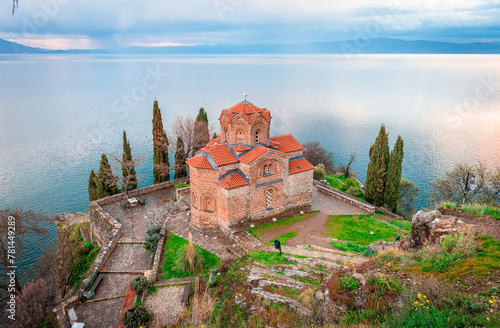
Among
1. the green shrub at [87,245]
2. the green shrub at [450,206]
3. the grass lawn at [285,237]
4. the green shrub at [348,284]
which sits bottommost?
the green shrub at [87,245]

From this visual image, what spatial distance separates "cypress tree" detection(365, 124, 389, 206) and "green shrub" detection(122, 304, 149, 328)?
24.5 meters

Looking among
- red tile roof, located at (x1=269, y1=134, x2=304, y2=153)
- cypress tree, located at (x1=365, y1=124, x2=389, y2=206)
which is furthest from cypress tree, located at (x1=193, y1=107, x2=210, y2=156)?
cypress tree, located at (x1=365, y1=124, x2=389, y2=206)

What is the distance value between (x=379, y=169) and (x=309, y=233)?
41.6 ft

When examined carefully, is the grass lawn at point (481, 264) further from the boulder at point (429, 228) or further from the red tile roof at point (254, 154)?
the red tile roof at point (254, 154)

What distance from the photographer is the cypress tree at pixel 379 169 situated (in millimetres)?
29333

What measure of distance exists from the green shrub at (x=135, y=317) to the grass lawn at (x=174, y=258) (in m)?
3.61

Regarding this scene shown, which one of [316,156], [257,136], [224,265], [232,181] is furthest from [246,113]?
[316,156]

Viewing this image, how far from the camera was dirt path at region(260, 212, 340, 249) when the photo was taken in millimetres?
20328

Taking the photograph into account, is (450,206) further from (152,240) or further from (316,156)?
(316,156)

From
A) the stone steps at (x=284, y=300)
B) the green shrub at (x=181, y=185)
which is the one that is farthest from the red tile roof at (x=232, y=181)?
the green shrub at (x=181, y=185)

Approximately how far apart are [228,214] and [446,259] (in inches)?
568

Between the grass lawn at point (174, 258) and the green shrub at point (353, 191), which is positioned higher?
the green shrub at point (353, 191)

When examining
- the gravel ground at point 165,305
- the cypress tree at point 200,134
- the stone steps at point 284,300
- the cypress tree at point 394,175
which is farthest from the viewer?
the cypress tree at point 200,134

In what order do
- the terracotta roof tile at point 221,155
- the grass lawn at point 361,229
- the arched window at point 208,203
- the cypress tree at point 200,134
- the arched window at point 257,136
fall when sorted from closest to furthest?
the grass lawn at point 361,229 < the terracotta roof tile at point 221,155 < the arched window at point 208,203 < the arched window at point 257,136 < the cypress tree at point 200,134
